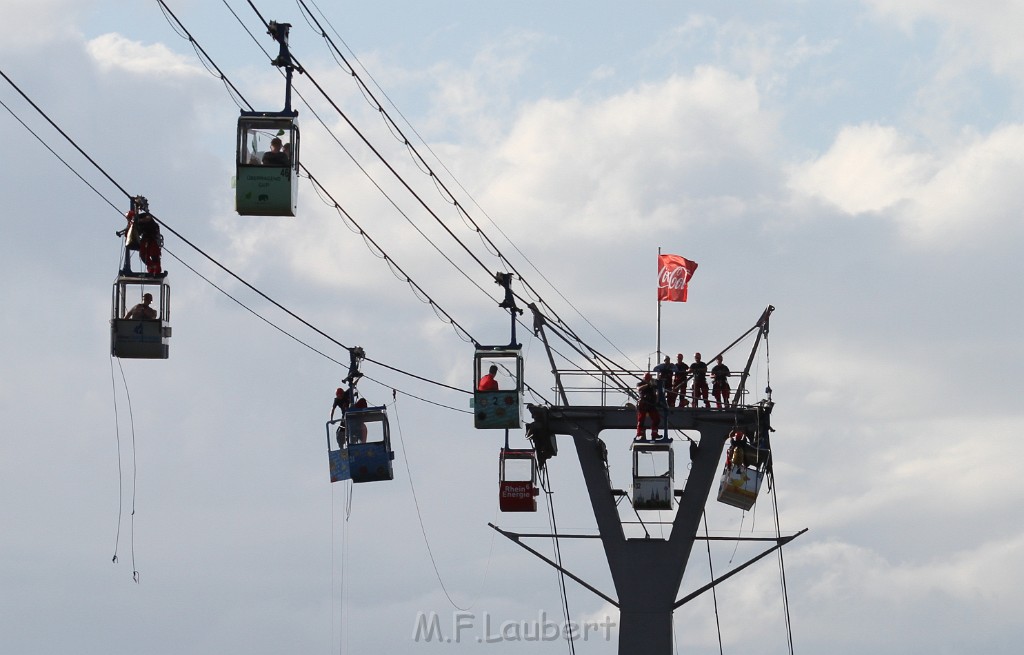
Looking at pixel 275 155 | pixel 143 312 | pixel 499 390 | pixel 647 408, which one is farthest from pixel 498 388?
pixel 275 155

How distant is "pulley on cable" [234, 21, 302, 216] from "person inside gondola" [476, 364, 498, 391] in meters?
9.06

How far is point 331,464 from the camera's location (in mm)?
41875

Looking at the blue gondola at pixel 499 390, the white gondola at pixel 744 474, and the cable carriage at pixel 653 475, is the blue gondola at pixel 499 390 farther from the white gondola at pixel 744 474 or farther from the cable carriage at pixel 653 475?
the white gondola at pixel 744 474

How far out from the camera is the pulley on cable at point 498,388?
4238 cm

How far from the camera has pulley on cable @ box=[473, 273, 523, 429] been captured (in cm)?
4238

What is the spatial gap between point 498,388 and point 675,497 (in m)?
9.27

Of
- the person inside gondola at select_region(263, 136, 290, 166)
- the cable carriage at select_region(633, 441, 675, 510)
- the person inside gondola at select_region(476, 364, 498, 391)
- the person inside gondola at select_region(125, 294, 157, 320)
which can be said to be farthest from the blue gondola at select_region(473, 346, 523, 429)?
the person inside gondola at select_region(263, 136, 290, 166)

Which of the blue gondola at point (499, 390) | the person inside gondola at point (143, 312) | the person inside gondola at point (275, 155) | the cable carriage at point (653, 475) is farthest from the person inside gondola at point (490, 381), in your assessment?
the person inside gondola at point (275, 155)

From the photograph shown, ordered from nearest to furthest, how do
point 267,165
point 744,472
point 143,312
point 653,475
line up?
point 267,165
point 143,312
point 653,475
point 744,472

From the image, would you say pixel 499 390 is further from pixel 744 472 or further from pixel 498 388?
pixel 744 472

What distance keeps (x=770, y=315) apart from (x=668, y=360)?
13.6ft

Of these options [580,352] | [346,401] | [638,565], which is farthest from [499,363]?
[638,565]

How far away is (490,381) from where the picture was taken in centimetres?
4244

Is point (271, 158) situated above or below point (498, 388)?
above
